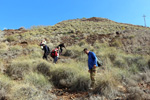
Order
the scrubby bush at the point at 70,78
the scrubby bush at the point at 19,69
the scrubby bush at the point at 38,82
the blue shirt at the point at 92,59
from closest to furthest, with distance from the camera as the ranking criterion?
the blue shirt at the point at 92,59, the scrubby bush at the point at 38,82, the scrubby bush at the point at 70,78, the scrubby bush at the point at 19,69

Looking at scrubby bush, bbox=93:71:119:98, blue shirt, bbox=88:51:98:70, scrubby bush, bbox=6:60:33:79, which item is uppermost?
blue shirt, bbox=88:51:98:70

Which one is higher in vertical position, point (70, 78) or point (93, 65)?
point (93, 65)

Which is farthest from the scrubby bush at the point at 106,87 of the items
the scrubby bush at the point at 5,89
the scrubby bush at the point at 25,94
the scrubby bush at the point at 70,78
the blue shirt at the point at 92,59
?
the scrubby bush at the point at 5,89

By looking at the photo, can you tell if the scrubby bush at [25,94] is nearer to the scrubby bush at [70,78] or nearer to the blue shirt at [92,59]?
the scrubby bush at [70,78]

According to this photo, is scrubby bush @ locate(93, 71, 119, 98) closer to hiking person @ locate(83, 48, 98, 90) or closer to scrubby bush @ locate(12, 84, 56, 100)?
hiking person @ locate(83, 48, 98, 90)

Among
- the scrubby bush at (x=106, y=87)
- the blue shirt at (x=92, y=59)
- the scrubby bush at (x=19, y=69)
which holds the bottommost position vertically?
the scrubby bush at (x=106, y=87)

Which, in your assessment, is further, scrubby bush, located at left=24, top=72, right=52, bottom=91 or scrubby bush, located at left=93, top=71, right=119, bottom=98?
scrubby bush, located at left=24, top=72, right=52, bottom=91

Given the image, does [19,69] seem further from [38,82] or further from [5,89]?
[5,89]

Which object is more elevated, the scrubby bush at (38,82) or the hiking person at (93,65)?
the hiking person at (93,65)

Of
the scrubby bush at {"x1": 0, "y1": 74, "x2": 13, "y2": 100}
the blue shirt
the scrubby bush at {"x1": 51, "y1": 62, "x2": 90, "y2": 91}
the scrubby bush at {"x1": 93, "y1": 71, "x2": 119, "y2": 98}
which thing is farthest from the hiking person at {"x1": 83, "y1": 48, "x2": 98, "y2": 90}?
the scrubby bush at {"x1": 0, "y1": 74, "x2": 13, "y2": 100}

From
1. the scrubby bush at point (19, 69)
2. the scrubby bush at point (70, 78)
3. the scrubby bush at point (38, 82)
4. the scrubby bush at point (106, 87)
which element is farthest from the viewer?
the scrubby bush at point (19, 69)

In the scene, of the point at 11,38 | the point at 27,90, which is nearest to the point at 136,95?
the point at 27,90

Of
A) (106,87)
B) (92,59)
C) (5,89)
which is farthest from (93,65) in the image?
(5,89)

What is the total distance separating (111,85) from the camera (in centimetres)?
434
